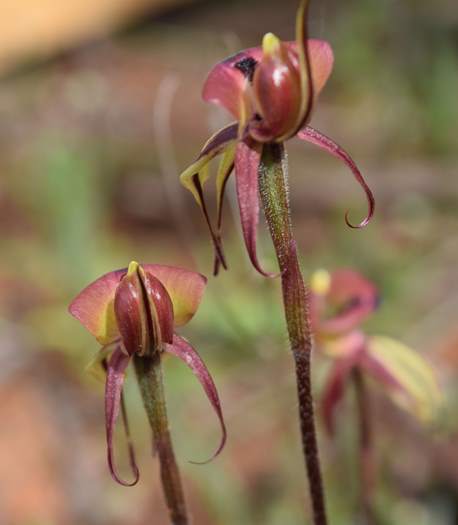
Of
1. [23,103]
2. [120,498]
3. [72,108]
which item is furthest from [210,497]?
[23,103]

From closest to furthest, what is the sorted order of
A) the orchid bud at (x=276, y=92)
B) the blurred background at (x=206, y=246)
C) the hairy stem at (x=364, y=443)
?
the orchid bud at (x=276, y=92)
the hairy stem at (x=364, y=443)
the blurred background at (x=206, y=246)

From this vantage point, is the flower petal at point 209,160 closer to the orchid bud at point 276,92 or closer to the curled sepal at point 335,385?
the orchid bud at point 276,92

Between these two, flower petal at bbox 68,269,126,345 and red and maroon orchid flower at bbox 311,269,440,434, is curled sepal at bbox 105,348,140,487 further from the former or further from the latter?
red and maroon orchid flower at bbox 311,269,440,434

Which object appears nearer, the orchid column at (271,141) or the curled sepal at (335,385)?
the orchid column at (271,141)

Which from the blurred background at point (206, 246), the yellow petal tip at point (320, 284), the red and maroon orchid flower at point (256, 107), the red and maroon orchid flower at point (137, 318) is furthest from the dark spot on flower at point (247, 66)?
the blurred background at point (206, 246)

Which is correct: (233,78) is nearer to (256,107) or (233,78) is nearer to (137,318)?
(256,107)

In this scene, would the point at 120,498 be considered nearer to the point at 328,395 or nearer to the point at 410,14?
the point at 328,395
